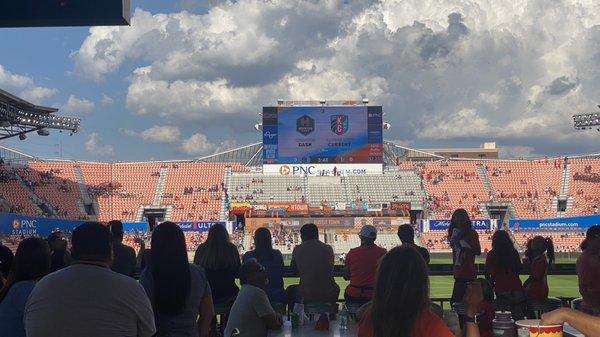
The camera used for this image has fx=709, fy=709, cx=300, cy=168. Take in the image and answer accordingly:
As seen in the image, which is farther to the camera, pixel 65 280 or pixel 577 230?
pixel 577 230

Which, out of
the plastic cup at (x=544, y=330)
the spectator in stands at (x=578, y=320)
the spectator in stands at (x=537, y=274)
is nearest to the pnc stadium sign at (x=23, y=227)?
the spectator in stands at (x=537, y=274)

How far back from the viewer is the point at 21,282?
4.37 m

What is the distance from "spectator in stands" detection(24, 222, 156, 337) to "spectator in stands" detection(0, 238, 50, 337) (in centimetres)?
87

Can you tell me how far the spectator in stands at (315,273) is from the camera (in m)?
7.33

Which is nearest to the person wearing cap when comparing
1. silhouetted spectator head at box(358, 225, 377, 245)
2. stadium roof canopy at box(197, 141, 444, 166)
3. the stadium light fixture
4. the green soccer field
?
silhouetted spectator head at box(358, 225, 377, 245)

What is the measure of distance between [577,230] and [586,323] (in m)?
37.1

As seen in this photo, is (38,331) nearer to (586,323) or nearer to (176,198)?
(586,323)

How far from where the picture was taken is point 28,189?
4262 cm

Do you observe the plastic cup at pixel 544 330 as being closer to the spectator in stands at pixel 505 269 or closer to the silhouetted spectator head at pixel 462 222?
the spectator in stands at pixel 505 269

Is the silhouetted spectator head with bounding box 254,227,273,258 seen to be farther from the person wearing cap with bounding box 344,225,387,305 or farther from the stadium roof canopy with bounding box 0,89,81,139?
the stadium roof canopy with bounding box 0,89,81,139

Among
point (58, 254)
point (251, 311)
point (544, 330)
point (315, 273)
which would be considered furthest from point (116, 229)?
point (544, 330)

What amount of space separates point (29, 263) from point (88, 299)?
1.32 m

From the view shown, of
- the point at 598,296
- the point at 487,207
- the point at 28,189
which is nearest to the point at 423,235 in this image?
the point at 487,207

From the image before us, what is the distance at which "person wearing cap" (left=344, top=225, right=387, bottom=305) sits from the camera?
22.7ft
